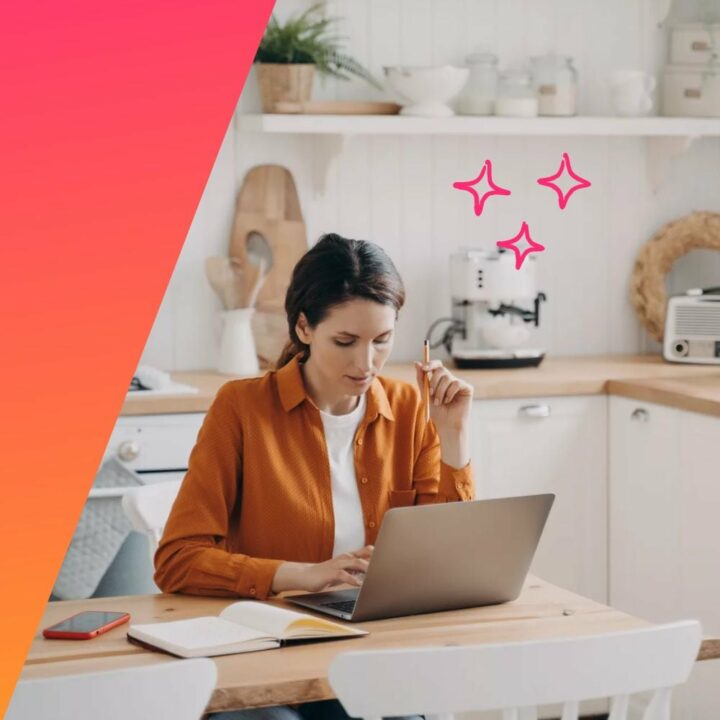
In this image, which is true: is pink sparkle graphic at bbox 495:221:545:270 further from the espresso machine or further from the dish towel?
the dish towel

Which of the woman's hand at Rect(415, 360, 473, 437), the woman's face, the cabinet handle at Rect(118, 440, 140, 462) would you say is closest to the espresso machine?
the cabinet handle at Rect(118, 440, 140, 462)

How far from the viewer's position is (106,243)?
85.7 inches

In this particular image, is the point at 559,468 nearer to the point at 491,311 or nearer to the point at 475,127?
the point at 491,311

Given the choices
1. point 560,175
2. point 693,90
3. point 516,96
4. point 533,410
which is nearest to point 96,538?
point 533,410

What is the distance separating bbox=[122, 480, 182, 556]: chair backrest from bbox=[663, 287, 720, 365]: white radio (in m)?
1.98

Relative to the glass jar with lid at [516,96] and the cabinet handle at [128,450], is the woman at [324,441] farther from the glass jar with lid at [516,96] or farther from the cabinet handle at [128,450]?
the glass jar with lid at [516,96]

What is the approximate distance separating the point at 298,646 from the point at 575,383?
1956 millimetres

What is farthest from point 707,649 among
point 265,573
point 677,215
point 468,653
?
point 677,215

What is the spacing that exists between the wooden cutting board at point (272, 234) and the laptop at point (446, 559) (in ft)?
6.14

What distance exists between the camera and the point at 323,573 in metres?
2.16

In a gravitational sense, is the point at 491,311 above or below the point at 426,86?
below

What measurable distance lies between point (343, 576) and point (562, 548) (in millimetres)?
1762

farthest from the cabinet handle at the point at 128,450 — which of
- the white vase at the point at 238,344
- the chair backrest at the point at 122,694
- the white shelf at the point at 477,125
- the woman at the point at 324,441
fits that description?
the chair backrest at the point at 122,694

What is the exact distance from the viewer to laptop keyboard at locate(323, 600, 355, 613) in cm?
208
